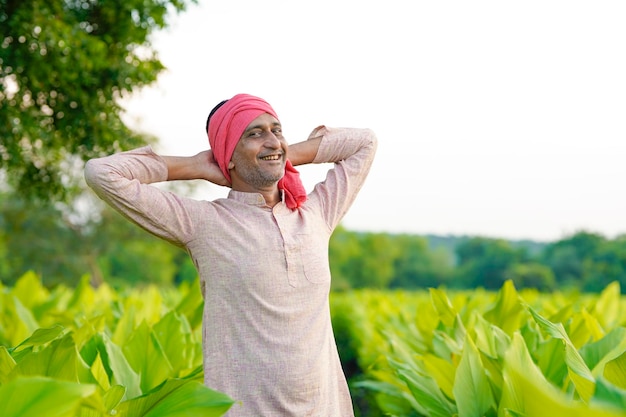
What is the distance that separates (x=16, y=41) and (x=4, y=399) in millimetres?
6770

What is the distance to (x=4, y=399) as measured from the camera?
1.45 m

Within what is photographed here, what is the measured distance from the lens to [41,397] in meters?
1.42

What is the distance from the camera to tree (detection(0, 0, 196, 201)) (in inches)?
291

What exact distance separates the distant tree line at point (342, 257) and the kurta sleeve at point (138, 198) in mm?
11560

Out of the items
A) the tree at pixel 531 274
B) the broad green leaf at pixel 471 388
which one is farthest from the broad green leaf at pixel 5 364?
the tree at pixel 531 274

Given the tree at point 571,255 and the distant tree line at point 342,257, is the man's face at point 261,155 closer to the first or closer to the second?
the distant tree line at point 342,257

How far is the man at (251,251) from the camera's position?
237cm

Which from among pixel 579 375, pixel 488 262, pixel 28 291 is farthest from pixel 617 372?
pixel 488 262

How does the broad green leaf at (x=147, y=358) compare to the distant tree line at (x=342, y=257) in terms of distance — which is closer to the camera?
the broad green leaf at (x=147, y=358)

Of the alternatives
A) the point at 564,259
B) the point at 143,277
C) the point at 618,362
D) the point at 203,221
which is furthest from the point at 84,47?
the point at 564,259

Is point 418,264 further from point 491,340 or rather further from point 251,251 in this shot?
point 251,251

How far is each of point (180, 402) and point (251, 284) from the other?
A: 0.65 m

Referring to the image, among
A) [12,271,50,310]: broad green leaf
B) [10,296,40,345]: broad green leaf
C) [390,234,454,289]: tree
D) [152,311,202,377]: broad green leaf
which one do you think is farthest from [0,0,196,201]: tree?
[390,234,454,289]: tree

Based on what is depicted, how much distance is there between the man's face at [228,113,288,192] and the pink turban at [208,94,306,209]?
0.02m
